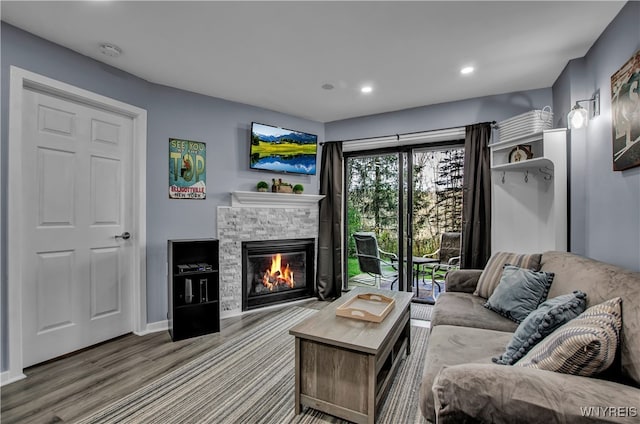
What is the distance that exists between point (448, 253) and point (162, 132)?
3601 millimetres

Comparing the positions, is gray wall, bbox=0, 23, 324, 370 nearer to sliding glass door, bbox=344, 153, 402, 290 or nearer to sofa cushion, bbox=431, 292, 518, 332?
sliding glass door, bbox=344, 153, 402, 290

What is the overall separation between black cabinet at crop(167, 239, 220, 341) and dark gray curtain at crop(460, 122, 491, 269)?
2729 mm

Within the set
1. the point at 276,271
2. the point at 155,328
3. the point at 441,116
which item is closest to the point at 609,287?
the point at 441,116

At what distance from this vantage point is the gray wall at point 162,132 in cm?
214

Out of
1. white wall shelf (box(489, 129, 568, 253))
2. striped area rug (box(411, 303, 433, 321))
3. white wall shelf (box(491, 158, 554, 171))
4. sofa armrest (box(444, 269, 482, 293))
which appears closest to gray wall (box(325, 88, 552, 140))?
white wall shelf (box(489, 129, 568, 253))

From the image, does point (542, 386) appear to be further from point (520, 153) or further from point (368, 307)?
point (520, 153)

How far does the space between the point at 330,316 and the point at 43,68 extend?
280 cm

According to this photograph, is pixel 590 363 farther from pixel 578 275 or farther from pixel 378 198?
pixel 378 198

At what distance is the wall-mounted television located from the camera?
3.73 metres

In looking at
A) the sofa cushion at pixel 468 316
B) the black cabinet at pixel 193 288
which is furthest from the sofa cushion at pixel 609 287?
the black cabinet at pixel 193 288

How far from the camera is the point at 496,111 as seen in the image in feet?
11.0

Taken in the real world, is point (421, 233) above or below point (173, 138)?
below

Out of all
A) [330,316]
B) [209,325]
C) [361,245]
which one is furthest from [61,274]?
[361,245]

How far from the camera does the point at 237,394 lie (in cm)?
200
